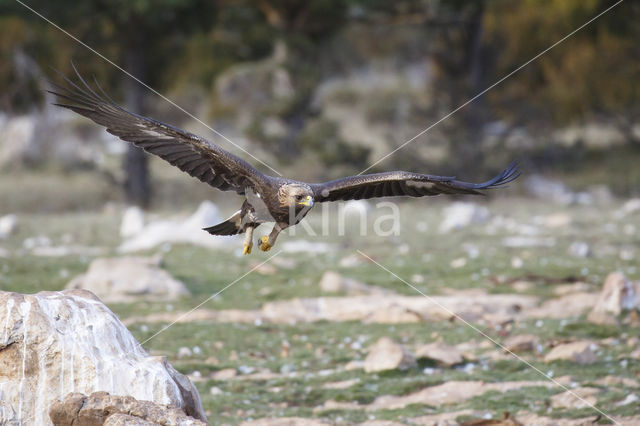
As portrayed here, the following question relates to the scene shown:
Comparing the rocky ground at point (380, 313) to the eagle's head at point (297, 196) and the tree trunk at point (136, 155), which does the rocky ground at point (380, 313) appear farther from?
the tree trunk at point (136, 155)

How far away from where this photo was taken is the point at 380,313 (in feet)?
31.0

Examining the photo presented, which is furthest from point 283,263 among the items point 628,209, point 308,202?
point 628,209

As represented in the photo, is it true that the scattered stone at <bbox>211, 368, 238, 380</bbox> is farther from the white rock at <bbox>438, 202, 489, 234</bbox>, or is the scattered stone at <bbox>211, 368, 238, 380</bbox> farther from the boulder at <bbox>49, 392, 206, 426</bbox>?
the white rock at <bbox>438, 202, 489, 234</bbox>

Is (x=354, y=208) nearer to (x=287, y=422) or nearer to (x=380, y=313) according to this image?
(x=380, y=313)

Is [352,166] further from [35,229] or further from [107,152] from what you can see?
[107,152]

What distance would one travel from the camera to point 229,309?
9.97 m

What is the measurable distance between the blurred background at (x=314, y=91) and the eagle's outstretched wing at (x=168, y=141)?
11916 millimetres

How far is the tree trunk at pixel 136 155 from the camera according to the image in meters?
19.5

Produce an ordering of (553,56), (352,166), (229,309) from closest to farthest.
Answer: (229,309) → (352,166) → (553,56)

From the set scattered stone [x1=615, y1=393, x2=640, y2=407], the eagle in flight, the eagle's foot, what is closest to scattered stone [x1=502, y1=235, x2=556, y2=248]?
the eagle in flight

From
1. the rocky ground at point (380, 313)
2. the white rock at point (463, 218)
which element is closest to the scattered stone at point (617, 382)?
the rocky ground at point (380, 313)

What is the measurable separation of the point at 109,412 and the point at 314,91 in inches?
722

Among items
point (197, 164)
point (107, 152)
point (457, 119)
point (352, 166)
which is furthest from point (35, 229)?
point (107, 152)

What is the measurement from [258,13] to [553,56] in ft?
31.7
